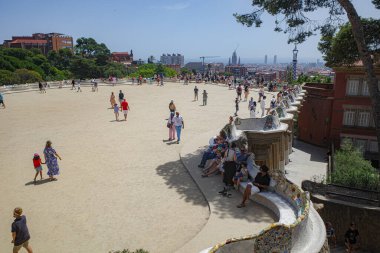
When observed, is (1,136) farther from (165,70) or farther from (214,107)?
(165,70)

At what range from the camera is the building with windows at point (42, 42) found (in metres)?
132

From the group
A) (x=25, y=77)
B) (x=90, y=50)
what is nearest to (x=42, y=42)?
(x=90, y=50)

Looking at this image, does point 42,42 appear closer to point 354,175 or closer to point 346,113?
point 346,113

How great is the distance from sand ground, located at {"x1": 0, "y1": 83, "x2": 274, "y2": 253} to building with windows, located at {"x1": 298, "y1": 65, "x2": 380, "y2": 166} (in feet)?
30.8

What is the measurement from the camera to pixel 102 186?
1212 cm

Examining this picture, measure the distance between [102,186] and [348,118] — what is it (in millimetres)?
20929

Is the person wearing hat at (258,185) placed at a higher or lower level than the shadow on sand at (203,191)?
higher

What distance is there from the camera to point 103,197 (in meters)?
11.2

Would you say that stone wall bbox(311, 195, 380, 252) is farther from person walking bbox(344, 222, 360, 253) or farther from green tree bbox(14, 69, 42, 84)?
green tree bbox(14, 69, 42, 84)

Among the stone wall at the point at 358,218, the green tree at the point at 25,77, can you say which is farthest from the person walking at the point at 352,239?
the green tree at the point at 25,77

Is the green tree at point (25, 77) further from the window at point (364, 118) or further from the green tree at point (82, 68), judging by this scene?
the window at point (364, 118)

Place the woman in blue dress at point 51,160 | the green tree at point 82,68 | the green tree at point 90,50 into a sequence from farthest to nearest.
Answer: the green tree at point 90,50, the green tree at point 82,68, the woman in blue dress at point 51,160

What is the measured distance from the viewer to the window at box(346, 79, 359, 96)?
24.8 meters

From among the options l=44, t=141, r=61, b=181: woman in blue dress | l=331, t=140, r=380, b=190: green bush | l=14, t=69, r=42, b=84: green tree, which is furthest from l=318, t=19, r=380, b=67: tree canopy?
l=14, t=69, r=42, b=84: green tree
